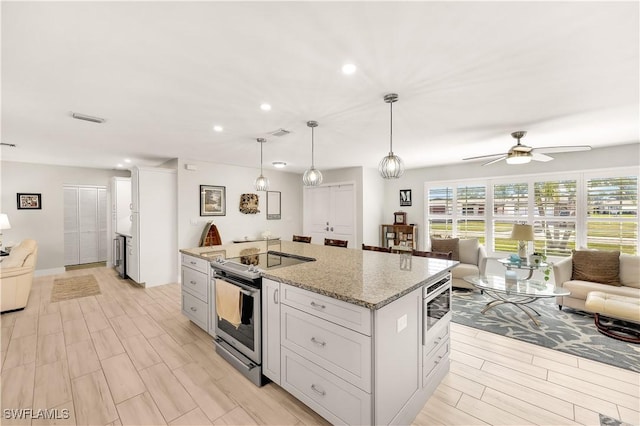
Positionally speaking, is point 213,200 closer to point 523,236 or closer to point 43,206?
point 43,206

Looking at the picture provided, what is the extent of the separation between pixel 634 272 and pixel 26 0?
6.33m

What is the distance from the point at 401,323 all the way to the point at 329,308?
0.47m

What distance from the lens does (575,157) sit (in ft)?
15.2

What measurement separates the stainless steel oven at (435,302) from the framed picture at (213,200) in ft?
15.8

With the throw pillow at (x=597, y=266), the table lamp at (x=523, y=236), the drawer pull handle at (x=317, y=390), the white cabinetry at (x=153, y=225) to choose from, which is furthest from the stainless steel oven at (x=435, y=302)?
the white cabinetry at (x=153, y=225)

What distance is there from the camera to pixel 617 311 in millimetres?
2924

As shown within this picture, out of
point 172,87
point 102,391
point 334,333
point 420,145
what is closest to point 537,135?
point 420,145

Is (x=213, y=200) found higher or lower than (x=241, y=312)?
higher

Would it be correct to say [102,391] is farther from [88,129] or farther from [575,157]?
[575,157]

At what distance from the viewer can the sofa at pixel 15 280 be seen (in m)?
3.71

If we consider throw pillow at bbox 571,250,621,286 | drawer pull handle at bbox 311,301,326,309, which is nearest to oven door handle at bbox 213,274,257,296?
drawer pull handle at bbox 311,301,326,309

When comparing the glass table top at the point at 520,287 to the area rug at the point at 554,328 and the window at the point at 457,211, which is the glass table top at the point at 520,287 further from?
the window at the point at 457,211

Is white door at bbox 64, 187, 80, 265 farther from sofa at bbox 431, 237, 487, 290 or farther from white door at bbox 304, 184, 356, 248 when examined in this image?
sofa at bbox 431, 237, 487, 290

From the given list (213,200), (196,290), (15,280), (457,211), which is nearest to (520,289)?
(457,211)
